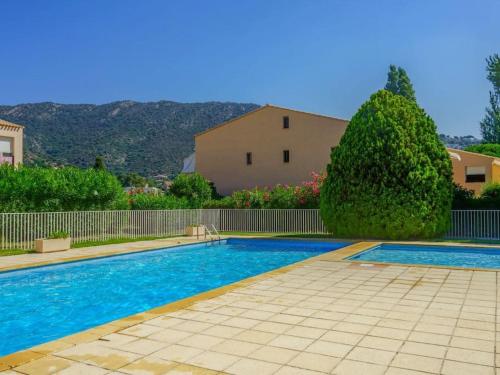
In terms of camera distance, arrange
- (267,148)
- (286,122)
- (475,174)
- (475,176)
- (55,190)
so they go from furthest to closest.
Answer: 1. (475,176)
2. (475,174)
3. (267,148)
4. (286,122)
5. (55,190)

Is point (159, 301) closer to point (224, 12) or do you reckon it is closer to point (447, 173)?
point (224, 12)

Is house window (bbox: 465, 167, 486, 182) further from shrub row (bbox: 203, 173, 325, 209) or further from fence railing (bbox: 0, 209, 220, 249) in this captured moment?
fence railing (bbox: 0, 209, 220, 249)

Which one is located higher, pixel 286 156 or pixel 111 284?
pixel 286 156

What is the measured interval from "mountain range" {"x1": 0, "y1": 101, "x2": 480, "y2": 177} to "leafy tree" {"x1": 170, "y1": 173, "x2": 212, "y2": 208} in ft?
130

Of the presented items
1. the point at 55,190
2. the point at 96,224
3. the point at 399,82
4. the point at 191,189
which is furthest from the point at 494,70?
the point at 55,190

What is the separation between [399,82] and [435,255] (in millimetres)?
38227

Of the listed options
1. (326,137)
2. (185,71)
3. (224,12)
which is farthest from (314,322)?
(326,137)

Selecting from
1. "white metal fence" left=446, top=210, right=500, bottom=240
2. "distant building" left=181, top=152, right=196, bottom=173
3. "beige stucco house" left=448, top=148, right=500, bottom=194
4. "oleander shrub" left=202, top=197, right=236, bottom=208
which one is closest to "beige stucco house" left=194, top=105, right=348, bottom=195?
"distant building" left=181, top=152, right=196, bottom=173

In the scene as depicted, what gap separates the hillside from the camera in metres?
66.9

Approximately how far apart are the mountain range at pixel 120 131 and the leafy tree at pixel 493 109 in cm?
4156

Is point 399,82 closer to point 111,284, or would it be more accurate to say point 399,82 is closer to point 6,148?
point 6,148

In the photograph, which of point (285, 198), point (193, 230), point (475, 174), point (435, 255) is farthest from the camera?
point (475, 174)

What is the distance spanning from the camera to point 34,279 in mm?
11328

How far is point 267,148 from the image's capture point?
31.2 metres
